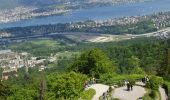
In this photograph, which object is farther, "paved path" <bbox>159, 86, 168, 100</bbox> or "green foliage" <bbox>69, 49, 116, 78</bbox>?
"green foliage" <bbox>69, 49, 116, 78</bbox>

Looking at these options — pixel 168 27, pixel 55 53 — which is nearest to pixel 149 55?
pixel 55 53

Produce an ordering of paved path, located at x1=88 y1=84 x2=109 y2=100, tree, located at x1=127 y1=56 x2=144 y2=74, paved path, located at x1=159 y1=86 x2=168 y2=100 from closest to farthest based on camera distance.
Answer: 1. paved path, located at x1=159 y1=86 x2=168 y2=100
2. paved path, located at x1=88 y1=84 x2=109 y2=100
3. tree, located at x1=127 y1=56 x2=144 y2=74

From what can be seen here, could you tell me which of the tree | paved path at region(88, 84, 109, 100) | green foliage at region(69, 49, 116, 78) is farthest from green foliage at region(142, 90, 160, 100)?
the tree

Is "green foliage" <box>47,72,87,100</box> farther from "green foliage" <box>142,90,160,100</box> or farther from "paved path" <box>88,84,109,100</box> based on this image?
"green foliage" <box>142,90,160,100</box>

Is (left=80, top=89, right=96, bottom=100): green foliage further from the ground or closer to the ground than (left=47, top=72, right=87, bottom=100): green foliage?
closer to the ground

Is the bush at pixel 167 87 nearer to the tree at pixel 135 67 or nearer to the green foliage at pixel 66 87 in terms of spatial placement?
the green foliage at pixel 66 87

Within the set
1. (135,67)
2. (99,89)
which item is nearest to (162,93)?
(99,89)

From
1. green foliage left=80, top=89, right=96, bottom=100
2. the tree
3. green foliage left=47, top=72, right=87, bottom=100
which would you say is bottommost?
the tree

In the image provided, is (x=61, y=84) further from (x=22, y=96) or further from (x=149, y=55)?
(x=149, y=55)
